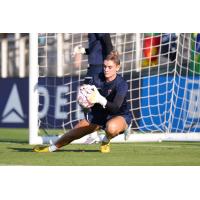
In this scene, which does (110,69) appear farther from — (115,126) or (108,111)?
(115,126)

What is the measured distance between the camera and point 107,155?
1062 centimetres

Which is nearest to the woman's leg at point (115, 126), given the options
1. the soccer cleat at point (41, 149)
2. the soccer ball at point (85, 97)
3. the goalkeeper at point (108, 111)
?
the goalkeeper at point (108, 111)

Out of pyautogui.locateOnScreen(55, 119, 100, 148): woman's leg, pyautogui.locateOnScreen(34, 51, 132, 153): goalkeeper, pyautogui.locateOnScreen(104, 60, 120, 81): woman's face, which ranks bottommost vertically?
pyautogui.locateOnScreen(55, 119, 100, 148): woman's leg

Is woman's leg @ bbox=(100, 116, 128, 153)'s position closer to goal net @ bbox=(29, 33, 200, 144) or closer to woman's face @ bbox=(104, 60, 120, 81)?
woman's face @ bbox=(104, 60, 120, 81)

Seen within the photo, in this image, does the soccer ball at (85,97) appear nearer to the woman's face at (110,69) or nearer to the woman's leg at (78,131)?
the woman's face at (110,69)

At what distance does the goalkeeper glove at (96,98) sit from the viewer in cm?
1009

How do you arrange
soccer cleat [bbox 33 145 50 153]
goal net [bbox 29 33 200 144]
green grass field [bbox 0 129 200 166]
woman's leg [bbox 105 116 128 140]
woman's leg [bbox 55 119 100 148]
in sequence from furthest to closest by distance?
goal net [bbox 29 33 200 144] < soccer cleat [bbox 33 145 50 153] < woman's leg [bbox 55 119 100 148] < woman's leg [bbox 105 116 128 140] < green grass field [bbox 0 129 200 166]

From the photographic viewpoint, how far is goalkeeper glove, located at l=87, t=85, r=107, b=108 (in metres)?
10.1

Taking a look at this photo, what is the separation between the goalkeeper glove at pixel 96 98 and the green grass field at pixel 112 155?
0.62 metres

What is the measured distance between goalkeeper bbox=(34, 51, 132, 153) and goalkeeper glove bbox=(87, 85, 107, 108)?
15 cm

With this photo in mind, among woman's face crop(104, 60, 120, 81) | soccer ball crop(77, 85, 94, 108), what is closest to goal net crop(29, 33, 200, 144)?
woman's face crop(104, 60, 120, 81)

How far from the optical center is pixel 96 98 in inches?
400
